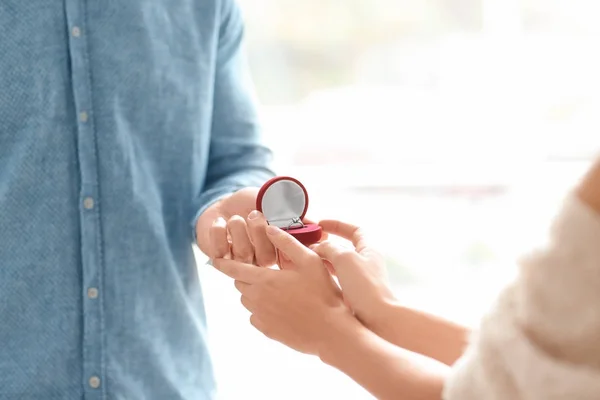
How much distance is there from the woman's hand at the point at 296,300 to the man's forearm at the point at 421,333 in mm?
41

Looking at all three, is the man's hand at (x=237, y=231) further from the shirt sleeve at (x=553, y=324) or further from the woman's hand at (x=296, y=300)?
the shirt sleeve at (x=553, y=324)

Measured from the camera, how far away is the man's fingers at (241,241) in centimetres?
94

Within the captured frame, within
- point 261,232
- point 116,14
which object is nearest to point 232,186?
point 261,232

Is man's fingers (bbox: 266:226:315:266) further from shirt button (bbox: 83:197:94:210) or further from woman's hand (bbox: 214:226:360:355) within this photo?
shirt button (bbox: 83:197:94:210)

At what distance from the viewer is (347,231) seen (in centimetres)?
98

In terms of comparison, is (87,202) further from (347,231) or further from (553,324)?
(553,324)

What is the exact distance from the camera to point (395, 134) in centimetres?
171

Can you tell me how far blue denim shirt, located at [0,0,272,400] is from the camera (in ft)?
3.09

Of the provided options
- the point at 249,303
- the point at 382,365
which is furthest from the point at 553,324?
the point at 249,303

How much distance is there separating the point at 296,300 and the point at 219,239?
0.17m

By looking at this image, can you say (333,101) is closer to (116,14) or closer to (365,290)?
(116,14)

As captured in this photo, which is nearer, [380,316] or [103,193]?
[380,316]

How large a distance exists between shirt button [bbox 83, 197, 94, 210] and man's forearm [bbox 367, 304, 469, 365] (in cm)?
41

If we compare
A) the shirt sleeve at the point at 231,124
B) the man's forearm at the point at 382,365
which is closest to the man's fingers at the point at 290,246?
the man's forearm at the point at 382,365
